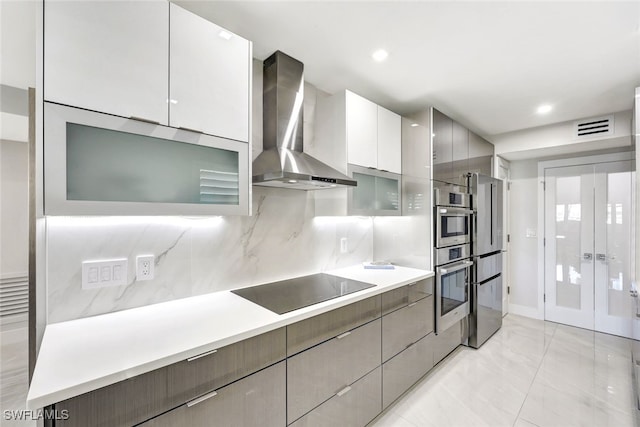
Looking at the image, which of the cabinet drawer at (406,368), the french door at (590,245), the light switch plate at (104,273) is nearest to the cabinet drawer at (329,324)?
the cabinet drawer at (406,368)

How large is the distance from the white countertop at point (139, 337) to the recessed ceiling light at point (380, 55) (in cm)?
161

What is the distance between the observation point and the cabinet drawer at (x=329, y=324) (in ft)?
4.62

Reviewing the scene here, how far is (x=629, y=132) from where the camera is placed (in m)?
2.83

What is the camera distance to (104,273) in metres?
1.37

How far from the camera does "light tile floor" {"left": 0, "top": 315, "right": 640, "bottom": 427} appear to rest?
4.27 ft

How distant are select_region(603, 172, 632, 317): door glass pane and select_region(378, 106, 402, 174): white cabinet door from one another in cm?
277

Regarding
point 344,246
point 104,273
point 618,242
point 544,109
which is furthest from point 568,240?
point 104,273

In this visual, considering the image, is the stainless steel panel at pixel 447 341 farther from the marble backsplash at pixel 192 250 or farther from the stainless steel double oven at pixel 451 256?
the marble backsplash at pixel 192 250

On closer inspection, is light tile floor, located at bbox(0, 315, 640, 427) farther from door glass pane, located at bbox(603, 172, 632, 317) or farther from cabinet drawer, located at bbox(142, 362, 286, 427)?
cabinet drawer, located at bbox(142, 362, 286, 427)

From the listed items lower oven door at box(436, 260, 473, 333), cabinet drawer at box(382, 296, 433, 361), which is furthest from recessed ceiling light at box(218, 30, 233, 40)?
lower oven door at box(436, 260, 473, 333)

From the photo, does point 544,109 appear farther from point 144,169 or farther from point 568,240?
point 144,169

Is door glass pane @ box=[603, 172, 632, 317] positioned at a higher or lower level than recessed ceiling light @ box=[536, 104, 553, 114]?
lower

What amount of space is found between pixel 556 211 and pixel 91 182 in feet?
15.8

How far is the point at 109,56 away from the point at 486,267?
3.61m
